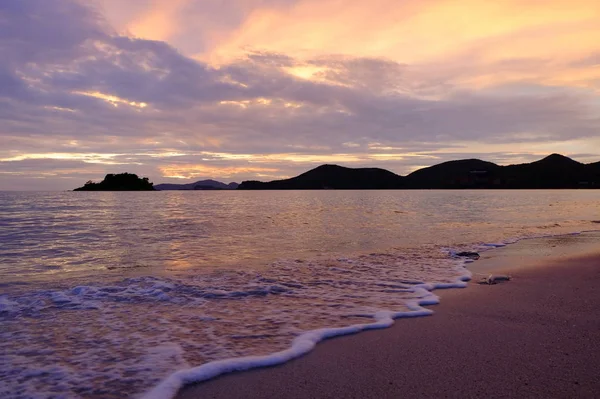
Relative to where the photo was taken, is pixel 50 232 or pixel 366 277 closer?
pixel 366 277

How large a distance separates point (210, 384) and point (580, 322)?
4889mm

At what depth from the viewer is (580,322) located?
5789 millimetres

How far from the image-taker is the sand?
3.85m

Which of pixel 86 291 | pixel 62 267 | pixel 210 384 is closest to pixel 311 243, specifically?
pixel 62 267

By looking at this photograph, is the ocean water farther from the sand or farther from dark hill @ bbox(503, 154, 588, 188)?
dark hill @ bbox(503, 154, 588, 188)

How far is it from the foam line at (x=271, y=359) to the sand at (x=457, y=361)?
12 cm

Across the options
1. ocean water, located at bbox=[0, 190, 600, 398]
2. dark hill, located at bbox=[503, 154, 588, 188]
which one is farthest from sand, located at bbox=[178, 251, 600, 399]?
dark hill, located at bbox=[503, 154, 588, 188]

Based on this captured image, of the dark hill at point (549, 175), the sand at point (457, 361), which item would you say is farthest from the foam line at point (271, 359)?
the dark hill at point (549, 175)

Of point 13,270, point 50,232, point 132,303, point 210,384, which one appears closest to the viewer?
point 210,384

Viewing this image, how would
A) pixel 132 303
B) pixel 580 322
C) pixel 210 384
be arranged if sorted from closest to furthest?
pixel 210 384
pixel 580 322
pixel 132 303

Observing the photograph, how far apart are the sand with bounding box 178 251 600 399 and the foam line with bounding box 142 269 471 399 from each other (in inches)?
4.7

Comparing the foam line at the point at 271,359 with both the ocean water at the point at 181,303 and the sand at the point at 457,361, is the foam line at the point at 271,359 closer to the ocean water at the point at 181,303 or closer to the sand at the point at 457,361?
the ocean water at the point at 181,303

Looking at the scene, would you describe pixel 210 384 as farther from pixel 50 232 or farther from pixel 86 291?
pixel 50 232

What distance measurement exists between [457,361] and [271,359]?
6.40 ft
